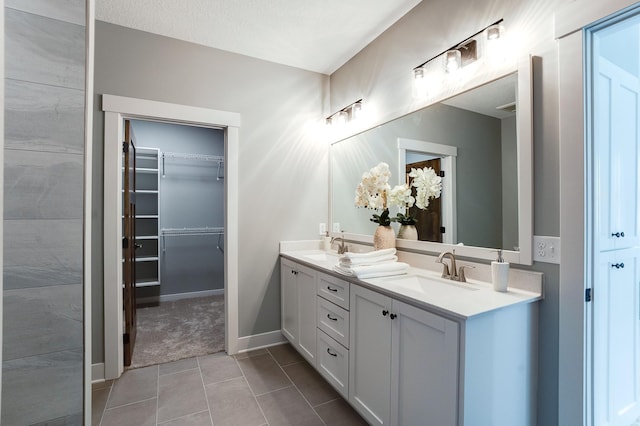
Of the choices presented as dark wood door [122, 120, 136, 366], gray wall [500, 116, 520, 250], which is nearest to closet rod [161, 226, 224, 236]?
dark wood door [122, 120, 136, 366]

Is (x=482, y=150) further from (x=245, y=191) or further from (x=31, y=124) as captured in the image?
(x=31, y=124)

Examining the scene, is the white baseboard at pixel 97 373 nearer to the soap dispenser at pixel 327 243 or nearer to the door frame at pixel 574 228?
the soap dispenser at pixel 327 243

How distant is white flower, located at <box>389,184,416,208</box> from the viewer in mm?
2123

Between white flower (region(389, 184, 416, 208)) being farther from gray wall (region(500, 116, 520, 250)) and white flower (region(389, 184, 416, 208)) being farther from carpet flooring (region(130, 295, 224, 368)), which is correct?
carpet flooring (region(130, 295, 224, 368))

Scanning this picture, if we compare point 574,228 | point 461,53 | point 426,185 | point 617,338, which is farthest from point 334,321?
point 461,53

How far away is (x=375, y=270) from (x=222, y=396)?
1.41m

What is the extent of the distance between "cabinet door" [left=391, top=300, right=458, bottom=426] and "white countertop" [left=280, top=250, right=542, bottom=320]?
0.18ft

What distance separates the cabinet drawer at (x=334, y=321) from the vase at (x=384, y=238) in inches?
22.1

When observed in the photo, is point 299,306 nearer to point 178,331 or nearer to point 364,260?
point 364,260

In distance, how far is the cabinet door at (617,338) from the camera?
4.44 feet

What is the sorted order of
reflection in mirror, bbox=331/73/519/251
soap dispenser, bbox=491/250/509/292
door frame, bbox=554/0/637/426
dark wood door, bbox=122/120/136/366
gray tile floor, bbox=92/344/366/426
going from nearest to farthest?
door frame, bbox=554/0/637/426 → soap dispenser, bbox=491/250/509/292 → reflection in mirror, bbox=331/73/519/251 → gray tile floor, bbox=92/344/366/426 → dark wood door, bbox=122/120/136/366

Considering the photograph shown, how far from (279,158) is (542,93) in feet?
6.95

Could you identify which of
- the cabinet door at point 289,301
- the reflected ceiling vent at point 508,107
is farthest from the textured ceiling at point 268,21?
the cabinet door at point 289,301

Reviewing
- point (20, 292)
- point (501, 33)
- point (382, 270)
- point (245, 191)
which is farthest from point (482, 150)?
point (20, 292)
